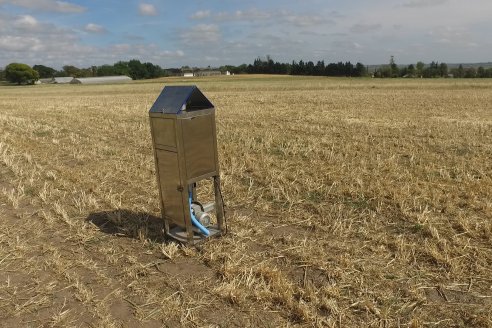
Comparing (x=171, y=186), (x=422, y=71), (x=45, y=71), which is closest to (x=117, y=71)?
(x=45, y=71)

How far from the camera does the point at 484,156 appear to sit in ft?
27.0

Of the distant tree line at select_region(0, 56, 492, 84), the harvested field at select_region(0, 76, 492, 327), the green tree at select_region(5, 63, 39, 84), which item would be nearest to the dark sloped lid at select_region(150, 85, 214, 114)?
the harvested field at select_region(0, 76, 492, 327)

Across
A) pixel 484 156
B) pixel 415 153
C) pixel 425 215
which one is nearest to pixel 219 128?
pixel 415 153

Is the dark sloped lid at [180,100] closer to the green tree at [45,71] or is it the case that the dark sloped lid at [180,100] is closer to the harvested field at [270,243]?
the harvested field at [270,243]

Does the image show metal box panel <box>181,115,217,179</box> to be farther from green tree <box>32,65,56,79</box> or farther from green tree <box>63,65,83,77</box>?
green tree <box>32,65,56,79</box>

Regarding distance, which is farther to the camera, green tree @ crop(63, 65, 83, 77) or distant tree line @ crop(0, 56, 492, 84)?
green tree @ crop(63, 65, 83, 77)

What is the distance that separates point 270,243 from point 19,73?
115244mm

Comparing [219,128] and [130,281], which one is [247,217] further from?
[219,128]

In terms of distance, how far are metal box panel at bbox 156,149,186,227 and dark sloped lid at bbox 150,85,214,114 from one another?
48cm

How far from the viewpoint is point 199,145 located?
4.42 m

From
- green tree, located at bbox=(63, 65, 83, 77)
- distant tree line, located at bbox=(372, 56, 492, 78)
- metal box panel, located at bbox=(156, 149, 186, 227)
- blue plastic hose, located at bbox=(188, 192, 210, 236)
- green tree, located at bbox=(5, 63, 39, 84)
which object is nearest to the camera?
metal box panel, located at bbox=(156, 149, 186, 227)

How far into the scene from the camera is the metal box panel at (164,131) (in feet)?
14.0

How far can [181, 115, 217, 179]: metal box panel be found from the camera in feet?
14.1

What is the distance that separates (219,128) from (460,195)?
27.5ft
